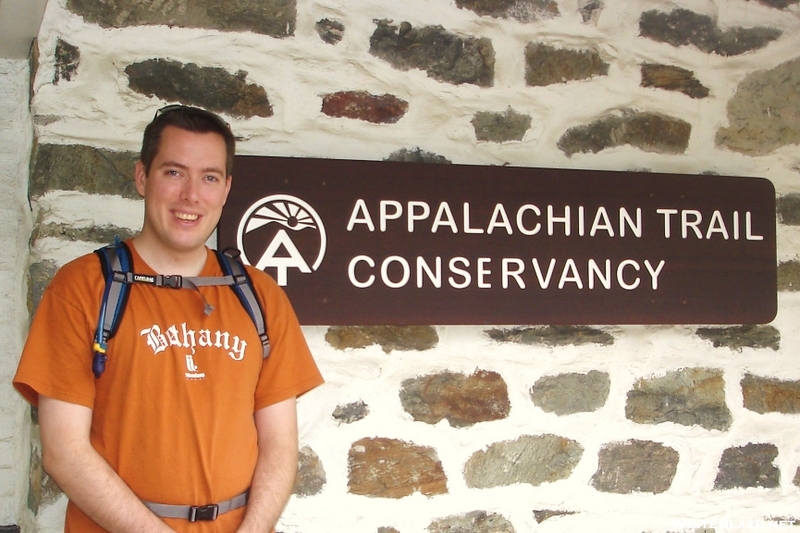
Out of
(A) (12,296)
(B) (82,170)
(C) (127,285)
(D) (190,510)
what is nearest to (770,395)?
(D) (190,510)

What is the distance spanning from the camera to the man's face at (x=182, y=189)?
1372mm

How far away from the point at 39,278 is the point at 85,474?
2.17 feet

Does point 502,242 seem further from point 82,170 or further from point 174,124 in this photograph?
point 82,170

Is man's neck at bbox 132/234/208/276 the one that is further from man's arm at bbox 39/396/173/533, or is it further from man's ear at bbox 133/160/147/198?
man's arm at bbox 39/396/173/533

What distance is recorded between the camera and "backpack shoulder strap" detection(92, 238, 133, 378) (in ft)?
4.06

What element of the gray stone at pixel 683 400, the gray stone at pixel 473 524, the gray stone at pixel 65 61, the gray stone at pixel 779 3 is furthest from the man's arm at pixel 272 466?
the gray stone at pixel 779 3

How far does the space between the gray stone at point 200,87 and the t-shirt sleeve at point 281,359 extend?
560 mm

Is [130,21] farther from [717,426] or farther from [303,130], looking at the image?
[717,426]

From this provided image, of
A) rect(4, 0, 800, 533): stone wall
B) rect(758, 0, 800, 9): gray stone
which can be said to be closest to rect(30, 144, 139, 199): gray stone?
rect(4, 0, 800, 533): stone wall

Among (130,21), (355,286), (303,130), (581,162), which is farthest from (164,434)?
(581,162)

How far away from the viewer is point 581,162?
2086 mm

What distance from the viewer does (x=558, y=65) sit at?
2.08m

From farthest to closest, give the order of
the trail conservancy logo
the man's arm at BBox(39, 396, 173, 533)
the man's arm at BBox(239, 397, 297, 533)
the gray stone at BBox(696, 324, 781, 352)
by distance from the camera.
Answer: the gray stone at BBox(696, 324, 781, 352) → the trail conservancy logo → the man's arm at BBox(239, 397, 297, 533) → the man's arm at BBox(39, 396, 173, 533)

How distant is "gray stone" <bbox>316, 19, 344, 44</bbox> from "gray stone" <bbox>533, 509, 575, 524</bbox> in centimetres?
125
